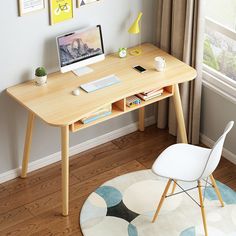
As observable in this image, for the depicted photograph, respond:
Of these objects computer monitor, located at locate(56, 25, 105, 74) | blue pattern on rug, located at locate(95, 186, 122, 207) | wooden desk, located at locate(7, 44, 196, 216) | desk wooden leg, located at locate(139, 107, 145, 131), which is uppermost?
computer monitor, located at locate(56, 25, 105, 74)

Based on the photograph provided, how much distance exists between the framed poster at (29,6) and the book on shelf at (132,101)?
2.64ft

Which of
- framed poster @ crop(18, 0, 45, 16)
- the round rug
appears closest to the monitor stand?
framed poster @ crop(18, 0, 45, 16)

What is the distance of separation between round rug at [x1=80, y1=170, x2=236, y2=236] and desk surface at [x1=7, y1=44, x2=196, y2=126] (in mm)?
672

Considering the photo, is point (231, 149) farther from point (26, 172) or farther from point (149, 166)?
point (26, 172)

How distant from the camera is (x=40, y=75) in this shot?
3.94 metres

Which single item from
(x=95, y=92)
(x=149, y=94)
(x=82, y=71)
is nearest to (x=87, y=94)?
(x=95, y=92)

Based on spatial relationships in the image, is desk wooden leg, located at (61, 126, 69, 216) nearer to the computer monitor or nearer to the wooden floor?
the wooden floor

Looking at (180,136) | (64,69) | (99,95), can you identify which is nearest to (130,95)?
(99,95)

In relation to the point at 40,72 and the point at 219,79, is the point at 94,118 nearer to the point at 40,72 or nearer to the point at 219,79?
the point at 40,72

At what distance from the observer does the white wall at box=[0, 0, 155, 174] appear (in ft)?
12.6

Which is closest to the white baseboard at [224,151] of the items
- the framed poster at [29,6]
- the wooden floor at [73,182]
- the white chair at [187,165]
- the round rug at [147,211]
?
the wooden floor at [73,182]

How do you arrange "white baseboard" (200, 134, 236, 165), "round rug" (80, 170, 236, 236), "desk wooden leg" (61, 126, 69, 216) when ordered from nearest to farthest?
"desk wooden leg" (61, 126, 69, 216)
"round rug" (80, 170, 236, 236)
"white baseboard" (200, 134, 236, 165)

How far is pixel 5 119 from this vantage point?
13.3 feet

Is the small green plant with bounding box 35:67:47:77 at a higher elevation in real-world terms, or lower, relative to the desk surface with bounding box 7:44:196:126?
higher
